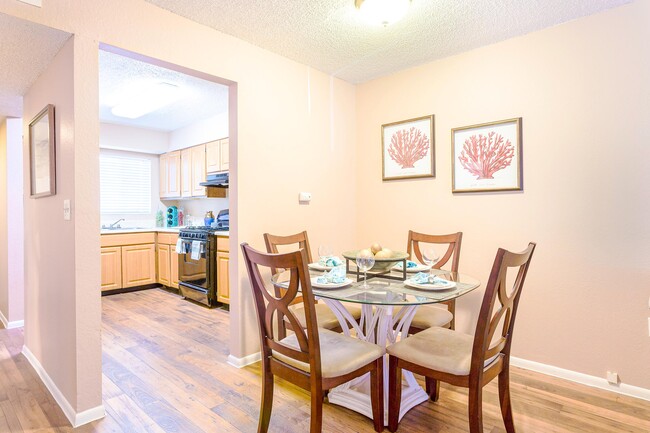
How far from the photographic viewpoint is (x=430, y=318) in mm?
2244

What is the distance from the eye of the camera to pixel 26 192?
2.85m

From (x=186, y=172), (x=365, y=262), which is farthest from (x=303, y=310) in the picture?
(x=186, y=172)

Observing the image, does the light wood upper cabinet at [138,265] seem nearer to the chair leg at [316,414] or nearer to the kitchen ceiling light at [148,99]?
the kitchen ceiling light at [148,99]

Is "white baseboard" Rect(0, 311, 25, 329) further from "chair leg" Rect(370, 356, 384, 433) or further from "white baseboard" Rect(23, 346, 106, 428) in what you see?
"chair leg" Rect(370, 356, 384, 433)

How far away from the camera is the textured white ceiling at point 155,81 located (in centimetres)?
309

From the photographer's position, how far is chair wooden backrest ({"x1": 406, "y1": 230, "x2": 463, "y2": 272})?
8.58 feet

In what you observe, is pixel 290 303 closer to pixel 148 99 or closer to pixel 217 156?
pixel 148 99

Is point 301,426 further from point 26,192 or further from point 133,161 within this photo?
point 133,161

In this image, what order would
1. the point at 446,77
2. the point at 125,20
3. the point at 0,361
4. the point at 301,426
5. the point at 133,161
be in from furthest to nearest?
the point at 133,161 → the point at 446,77 → the point at 0,361 → the point at 125,20 → the point at 301,426

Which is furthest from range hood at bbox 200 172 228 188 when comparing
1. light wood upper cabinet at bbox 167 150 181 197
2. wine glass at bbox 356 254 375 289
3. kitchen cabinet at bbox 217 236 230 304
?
wine glass at bbox 356 254 375 289

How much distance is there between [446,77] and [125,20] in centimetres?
235

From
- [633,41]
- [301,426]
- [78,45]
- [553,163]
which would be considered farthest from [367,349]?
[633,41]

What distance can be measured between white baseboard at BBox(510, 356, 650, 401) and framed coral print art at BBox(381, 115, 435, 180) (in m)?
1.59

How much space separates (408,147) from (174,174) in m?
3.75
